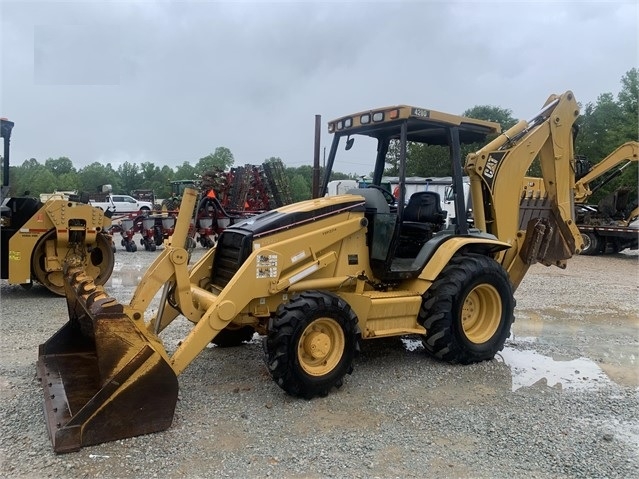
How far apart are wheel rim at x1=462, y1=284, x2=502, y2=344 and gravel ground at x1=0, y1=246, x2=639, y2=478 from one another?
325mm

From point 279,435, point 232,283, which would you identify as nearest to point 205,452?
point 279,435

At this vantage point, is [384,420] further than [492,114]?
No

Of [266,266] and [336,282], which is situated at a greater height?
[266,266]

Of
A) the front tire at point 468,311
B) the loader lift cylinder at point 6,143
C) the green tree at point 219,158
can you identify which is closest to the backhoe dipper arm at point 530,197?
the front tire at point 468,311

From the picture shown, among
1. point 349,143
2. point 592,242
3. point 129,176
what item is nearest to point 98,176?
point 129,176

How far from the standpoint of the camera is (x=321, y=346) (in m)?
4.68

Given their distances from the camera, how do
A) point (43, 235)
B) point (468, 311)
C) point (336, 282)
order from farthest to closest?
point (43, 235) < point (468, 311) < point (336, 282)

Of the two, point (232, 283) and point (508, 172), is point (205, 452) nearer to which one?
point (232, 283)

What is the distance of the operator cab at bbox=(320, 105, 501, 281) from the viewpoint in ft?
17.9

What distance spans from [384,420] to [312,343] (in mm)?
860

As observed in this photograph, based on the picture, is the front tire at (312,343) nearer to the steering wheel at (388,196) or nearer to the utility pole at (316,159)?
the steering wheel at (388,196)

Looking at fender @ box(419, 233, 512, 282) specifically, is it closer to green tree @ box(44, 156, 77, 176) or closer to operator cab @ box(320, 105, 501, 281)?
operator cab @ box(320, 105, 501, 281)

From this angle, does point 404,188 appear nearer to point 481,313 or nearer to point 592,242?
point 481,313

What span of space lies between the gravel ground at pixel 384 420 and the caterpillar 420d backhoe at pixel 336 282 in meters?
0.20
